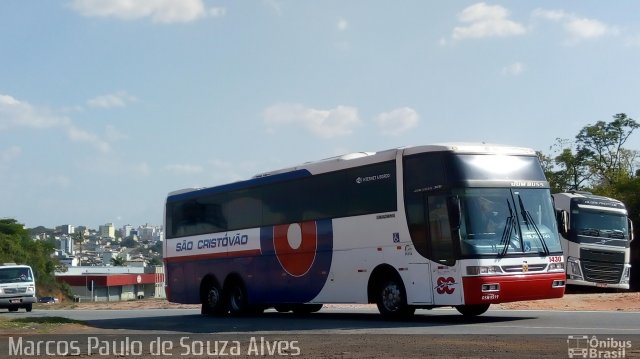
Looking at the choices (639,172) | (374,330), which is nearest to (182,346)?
(374,330)

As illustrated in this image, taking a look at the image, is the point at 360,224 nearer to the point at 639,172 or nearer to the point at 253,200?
the point at 253,200

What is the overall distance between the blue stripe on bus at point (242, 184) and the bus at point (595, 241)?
14.1 metres

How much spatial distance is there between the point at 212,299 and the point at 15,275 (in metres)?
14.6

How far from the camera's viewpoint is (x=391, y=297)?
63.2 ft

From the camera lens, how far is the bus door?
17641mm

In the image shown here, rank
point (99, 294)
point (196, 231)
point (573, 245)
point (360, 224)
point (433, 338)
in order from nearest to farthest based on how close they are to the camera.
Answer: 1. point (433, 338)
2. point (360, 224)
3. point (196, 231)
4. point (573, 245)
5. point (99, 294)

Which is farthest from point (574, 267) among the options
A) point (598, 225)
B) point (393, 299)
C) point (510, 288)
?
point (510, 288)

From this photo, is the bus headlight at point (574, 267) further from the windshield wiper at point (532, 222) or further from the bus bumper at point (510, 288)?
the windshield wiper at point (532, 222)

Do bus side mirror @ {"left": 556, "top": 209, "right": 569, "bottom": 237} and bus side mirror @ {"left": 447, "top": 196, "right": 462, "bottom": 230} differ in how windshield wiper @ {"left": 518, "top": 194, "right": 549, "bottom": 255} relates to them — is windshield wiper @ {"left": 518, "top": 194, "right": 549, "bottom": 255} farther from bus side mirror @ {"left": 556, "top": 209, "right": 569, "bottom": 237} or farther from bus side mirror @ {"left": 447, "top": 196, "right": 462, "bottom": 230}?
bus side mirror @ {"left": 556, "top": 209, "right": 569, "bottom": 237}

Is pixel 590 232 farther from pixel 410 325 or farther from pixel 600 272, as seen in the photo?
pixel 410 325

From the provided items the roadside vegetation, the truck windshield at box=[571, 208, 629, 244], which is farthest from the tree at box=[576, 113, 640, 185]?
the truck windshield at box=[571, 208, 629, 244]

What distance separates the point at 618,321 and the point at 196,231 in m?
12.5

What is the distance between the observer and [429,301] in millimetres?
18172

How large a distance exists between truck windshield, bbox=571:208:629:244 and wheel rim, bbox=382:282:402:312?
53.0 ft
